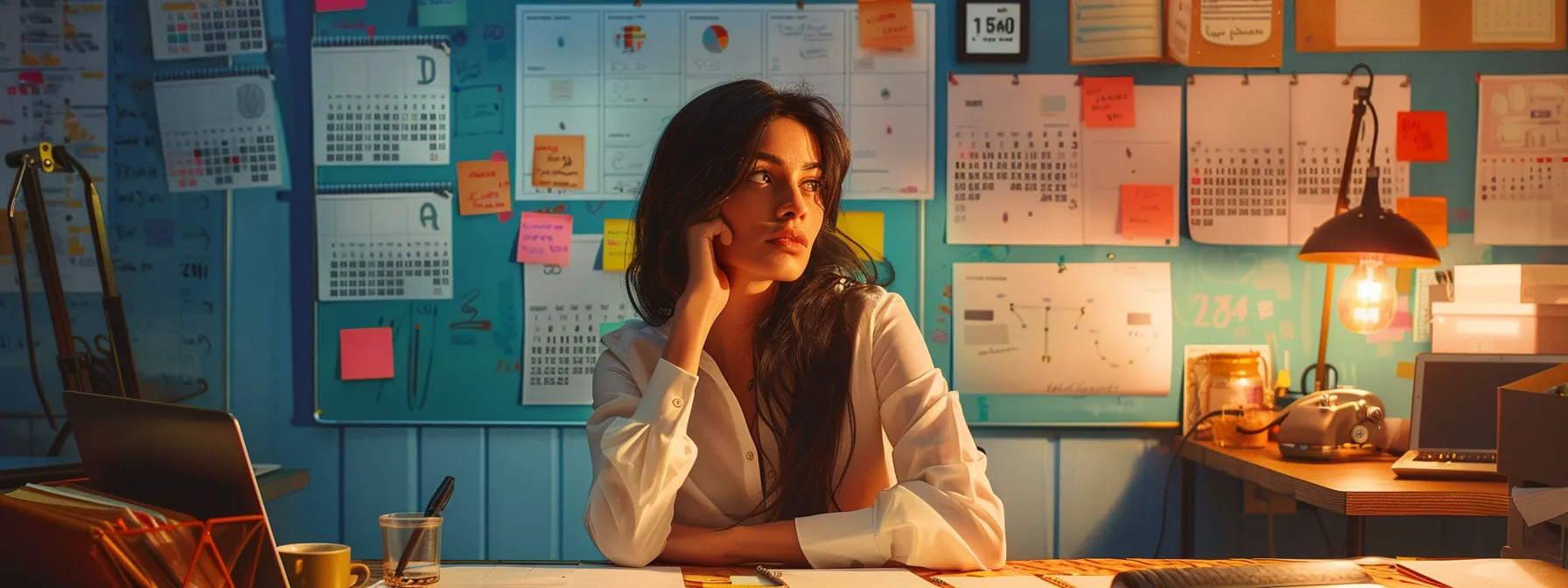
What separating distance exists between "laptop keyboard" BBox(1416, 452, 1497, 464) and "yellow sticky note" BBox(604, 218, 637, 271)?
1.80m

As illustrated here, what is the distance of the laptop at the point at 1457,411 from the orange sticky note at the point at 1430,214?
61 centimetres

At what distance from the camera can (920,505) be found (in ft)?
4.16

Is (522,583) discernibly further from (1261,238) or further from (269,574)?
(1261,238)

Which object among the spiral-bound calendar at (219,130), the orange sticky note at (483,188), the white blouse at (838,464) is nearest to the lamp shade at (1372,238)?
the white blouse at (838,464)

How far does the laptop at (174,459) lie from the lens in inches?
31.9

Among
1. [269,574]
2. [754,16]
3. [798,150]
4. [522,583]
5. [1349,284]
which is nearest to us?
[269,574]

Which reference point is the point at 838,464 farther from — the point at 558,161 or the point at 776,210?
the point at 558,161

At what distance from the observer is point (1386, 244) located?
231 centimetres

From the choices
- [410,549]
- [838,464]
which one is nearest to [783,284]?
[838,464]

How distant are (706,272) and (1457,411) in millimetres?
1673

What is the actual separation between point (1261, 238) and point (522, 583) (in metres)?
2.24

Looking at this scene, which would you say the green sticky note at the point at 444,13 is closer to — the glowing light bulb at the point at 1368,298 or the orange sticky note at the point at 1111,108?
the orange sticky note at the point at 1111,108

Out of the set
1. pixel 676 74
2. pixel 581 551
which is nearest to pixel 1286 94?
pixel 676 74

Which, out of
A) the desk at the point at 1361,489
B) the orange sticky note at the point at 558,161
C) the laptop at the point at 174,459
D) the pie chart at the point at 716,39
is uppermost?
the pie chart at the point at 716,39
